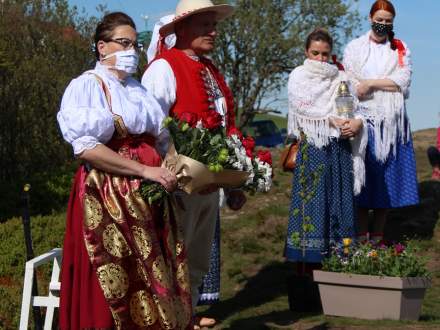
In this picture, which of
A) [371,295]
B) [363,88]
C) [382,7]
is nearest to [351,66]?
[363,88]

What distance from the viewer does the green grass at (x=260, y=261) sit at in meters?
6.91

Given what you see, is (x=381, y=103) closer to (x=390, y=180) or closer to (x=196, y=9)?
(x=390, y=180)

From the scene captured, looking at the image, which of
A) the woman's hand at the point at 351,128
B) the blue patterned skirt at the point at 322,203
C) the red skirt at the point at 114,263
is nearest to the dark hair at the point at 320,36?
the woman's hand at the point at 351,128

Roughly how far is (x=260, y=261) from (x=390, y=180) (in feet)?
4.43

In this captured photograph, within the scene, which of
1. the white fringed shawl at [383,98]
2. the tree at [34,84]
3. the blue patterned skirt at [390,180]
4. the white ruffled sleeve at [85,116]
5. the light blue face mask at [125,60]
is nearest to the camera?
the white ruffled sleeve at [85,116]

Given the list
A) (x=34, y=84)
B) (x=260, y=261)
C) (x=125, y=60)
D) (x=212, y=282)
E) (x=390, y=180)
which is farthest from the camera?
(x=34, y=84)

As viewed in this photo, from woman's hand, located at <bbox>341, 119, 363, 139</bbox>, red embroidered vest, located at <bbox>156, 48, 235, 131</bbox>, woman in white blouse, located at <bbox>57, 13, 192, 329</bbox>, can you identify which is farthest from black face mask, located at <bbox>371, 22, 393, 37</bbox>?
woman in white blouse, located at <bbox>57, 13, 192, 329</bbox>

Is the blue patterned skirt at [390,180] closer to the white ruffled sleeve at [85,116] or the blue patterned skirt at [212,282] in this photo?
the blue patterned skirt at [212,282]

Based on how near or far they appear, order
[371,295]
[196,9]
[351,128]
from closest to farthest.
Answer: [196,9] → [371,295] → [351,128]

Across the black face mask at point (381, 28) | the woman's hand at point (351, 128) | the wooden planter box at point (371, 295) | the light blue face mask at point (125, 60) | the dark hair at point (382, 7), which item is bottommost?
the wooden planter box at point (371, 295)

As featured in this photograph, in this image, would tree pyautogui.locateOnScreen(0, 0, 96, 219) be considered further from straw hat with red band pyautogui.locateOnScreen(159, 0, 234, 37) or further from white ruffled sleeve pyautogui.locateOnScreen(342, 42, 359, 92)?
straw hat with red band pyautogui.locateOnScreen(159, 0, 234, 37)

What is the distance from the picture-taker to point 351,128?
762 centimetres

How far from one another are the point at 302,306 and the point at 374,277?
685mm

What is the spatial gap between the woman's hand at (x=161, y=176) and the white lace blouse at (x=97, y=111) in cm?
22
